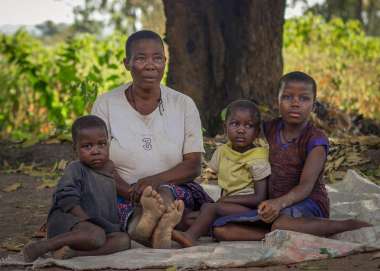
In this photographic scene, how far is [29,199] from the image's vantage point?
21.0 feet

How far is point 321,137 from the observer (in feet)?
15.4

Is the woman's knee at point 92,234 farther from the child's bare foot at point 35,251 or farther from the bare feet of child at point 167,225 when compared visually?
the bare feet of child at point 167,225

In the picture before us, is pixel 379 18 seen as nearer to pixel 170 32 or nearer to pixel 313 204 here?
pixel 170 32

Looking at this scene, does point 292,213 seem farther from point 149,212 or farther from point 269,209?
point 149,212

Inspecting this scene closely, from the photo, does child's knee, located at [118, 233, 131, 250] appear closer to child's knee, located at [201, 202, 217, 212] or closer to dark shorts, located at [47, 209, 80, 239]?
dark shorts, located at [47, 209, 80, 239]

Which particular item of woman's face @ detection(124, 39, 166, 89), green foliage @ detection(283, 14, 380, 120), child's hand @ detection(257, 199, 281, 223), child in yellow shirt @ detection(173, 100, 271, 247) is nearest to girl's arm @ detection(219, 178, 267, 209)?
child in yellow shirt @ detection(173, 100, 271, 247)

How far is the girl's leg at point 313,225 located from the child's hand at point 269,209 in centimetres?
6

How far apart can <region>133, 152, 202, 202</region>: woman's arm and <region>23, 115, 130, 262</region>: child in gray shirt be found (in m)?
0.17

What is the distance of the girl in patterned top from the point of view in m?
4.54

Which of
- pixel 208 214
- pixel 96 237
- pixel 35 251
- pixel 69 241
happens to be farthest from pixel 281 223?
pixel 35 251

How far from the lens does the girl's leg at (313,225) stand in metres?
4.52

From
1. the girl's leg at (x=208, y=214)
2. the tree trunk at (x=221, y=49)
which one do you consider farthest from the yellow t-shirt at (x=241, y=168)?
the tree trunk at (x=221, y=49)

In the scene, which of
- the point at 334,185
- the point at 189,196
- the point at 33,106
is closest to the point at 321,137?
the point at 189,196

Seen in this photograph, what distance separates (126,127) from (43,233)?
0.91 metres
